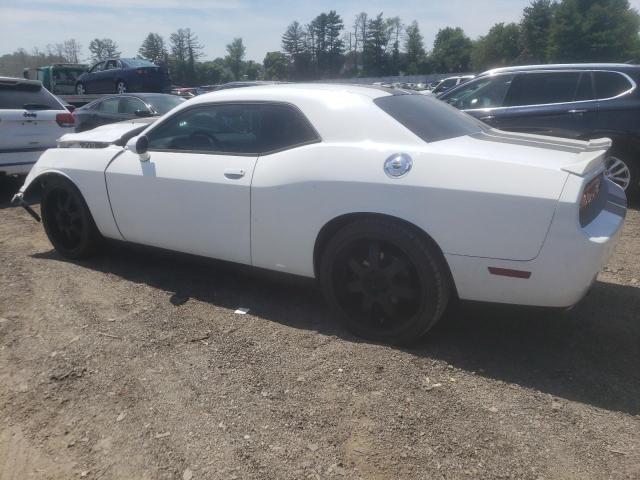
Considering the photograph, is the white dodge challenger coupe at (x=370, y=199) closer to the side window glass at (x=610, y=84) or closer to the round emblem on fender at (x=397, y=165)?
the round emblem on fender at (x=397, y=165)

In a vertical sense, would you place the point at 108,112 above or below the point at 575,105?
below

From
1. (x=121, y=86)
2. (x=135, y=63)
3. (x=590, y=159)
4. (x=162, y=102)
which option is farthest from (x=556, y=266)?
(x=135, y=63)

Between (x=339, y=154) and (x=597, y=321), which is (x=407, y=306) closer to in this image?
(x=339, y=154)

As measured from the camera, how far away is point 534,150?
10.1 feet

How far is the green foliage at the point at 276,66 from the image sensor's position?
4094 inches

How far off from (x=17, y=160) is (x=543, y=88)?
7019mm

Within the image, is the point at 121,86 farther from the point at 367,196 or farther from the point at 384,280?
the point at 384,280

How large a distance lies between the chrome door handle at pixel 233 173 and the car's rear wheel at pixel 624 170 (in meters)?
4.99

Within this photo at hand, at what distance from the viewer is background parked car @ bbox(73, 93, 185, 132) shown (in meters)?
10.5

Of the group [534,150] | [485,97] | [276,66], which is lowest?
[276,66]

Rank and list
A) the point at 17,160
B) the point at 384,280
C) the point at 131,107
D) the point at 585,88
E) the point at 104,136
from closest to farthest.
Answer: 1. the point at 384,280
2. the point at 104,136
3. the point at 585,88
4. the point at 17,160
5. the point at 131,107

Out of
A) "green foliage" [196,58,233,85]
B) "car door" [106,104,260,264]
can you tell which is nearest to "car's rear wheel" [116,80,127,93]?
"car door" [106,104,260,264]

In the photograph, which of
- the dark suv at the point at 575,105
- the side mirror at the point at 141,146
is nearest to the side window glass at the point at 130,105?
the dark suv at the point at 575,105

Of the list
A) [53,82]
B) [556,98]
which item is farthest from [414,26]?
[556,98]
